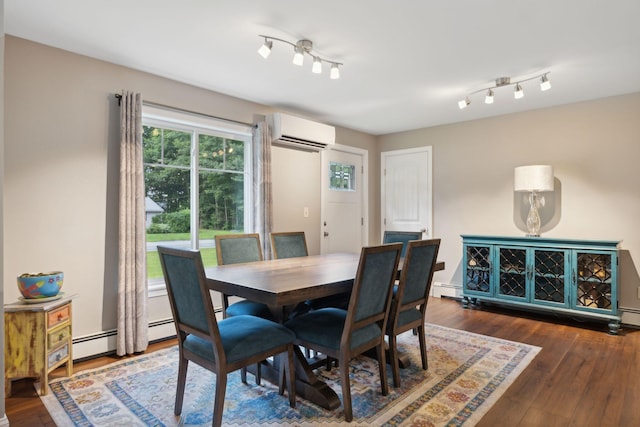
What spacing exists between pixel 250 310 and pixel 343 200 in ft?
9.30

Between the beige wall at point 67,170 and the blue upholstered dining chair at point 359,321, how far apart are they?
5.56 ft

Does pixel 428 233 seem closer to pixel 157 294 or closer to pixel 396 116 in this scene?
pixel 396 116

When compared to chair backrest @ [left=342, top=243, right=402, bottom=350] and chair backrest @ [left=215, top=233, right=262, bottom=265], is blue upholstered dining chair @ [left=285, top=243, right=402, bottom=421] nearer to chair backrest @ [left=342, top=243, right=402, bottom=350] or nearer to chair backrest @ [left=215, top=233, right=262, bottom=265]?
chair backrest @ [left=342, top=243, right=402, bottom=350]

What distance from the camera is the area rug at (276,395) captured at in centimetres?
199

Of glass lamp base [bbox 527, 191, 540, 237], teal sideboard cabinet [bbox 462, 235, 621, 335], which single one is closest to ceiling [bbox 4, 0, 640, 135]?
glass lamp base [bbox 527, 191, 540, 237]

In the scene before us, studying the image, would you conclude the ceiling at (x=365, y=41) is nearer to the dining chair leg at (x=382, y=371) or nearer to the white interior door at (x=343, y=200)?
the white interior door at (x=343, y=200)

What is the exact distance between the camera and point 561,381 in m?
2.44

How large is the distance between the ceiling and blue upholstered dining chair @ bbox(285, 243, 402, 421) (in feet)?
4.87

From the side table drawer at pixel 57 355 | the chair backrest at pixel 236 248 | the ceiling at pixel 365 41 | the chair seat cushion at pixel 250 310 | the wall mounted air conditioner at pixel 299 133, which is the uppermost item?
the ceiling at pixel 365 41

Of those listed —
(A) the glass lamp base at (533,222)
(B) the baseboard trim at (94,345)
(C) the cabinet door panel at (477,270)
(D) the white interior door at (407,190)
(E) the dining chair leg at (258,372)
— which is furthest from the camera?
(D) the white interior door at (407,190)

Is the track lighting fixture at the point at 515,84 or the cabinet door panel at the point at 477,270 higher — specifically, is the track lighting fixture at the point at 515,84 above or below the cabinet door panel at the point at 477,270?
above

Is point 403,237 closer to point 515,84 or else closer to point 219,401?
point 515,84

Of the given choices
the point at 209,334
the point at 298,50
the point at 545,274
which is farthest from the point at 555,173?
the point at 209,334

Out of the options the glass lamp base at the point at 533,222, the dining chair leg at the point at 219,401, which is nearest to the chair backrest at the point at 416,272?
the dining chair leg at the point at 219,401
